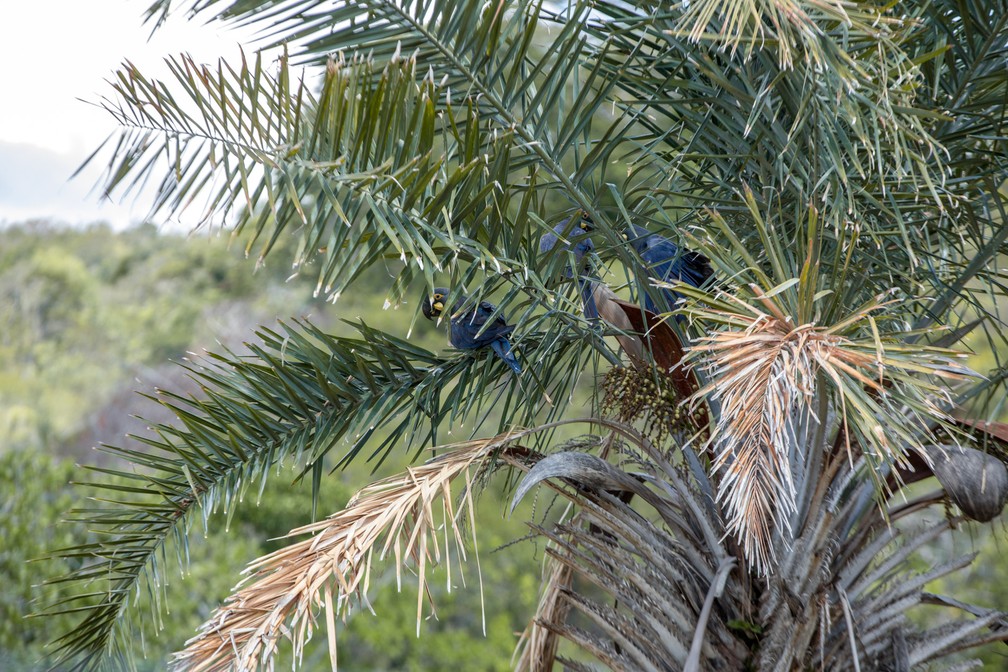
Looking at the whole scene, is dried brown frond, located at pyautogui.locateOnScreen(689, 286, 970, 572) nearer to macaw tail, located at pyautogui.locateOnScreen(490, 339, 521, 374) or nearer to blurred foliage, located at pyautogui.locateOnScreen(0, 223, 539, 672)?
macaw tail, located at pyautogui.locateOnScreen(490, 339, 521, 374)

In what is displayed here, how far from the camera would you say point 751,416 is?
1515mm

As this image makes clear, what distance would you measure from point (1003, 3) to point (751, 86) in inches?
26.4

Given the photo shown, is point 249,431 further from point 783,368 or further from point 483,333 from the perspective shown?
point 783,368

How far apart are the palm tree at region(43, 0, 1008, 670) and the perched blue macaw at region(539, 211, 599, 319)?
0.04 metres

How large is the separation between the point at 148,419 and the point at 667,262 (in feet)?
17.3

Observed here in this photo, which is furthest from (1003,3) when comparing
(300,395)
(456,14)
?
(300,395)

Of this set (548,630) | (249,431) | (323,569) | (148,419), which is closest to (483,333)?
(249,431)

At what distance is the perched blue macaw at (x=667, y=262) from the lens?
7.60ft

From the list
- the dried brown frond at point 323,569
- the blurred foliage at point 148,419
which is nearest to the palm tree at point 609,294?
the dried brown frond at point 323,569

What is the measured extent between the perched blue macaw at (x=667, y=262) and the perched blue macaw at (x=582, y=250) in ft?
0.44

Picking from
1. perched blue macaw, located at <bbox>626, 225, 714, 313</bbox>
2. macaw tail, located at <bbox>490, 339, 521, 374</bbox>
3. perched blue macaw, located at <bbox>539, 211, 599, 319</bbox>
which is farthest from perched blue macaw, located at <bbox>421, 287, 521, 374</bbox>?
perched blue macaw, located at <bbox>626, 225, 714, 313</bbox>

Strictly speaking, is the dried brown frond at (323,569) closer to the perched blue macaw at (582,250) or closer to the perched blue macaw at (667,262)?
the perched blue macaw at (582,250)

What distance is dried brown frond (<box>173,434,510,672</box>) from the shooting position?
1691 millimetres

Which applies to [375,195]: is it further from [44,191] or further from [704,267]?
[44,191]
